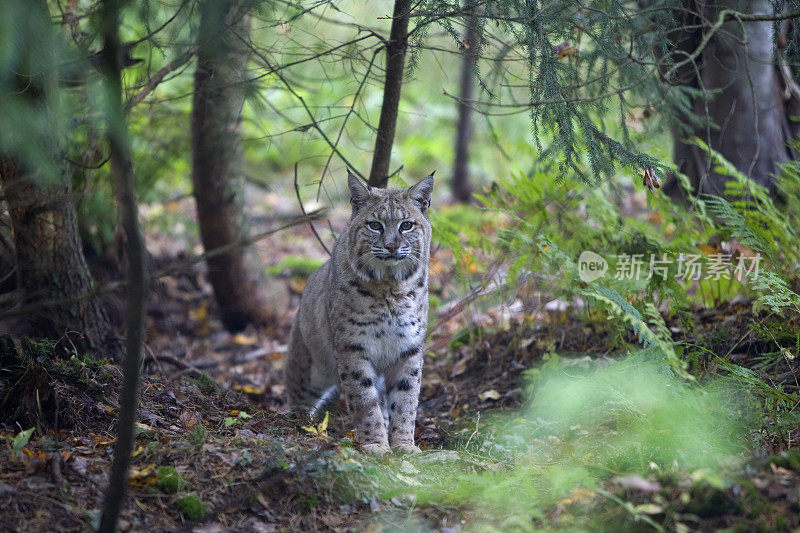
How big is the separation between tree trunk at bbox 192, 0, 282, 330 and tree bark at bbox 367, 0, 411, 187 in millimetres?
1418

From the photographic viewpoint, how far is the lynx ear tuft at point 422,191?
17.4 feet

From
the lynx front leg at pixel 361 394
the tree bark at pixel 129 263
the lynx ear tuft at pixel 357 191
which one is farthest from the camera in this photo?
the lynx ear tuft at pixel 357 191

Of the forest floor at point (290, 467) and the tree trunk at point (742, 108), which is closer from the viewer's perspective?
the forest floor at point (290, 467)

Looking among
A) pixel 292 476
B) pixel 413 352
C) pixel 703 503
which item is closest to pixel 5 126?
pixel 292 476

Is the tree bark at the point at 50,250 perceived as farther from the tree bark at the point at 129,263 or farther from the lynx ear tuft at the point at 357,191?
the lynx ear tuft at the point at 357,191

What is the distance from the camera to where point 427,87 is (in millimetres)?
16219

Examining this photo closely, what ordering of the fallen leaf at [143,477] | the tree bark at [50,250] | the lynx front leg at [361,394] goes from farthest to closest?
the lynx front leg at [361,394] < the tree bark at [50,250] < the fallen leaf at [143,477]

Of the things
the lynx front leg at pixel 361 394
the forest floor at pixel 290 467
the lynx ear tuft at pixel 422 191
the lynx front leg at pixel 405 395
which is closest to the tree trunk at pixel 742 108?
the forest floor at pixel 290 467

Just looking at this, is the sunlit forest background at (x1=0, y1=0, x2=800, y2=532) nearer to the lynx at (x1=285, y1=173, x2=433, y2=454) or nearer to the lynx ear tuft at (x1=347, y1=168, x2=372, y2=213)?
the lynx ear tuft at (x1=347, y1=168, x2=372, y2=213)

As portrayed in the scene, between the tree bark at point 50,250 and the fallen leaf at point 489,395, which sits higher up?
the tree bark at point 50,250

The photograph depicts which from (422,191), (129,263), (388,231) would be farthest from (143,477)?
(422,191)

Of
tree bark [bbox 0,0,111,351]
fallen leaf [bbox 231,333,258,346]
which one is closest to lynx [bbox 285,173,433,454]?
tree bark [bbox 0,0,111,351]

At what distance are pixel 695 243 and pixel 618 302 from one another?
2035mm

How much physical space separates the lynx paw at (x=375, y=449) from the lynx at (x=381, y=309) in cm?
8
